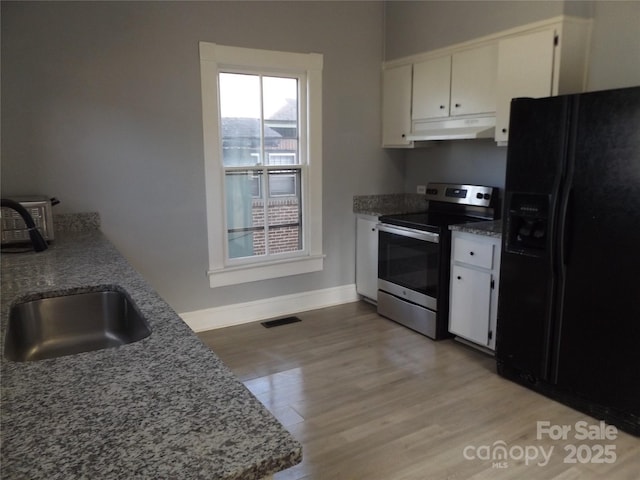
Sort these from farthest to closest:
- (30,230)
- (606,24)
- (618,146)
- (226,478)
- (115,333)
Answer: (606,24) < (30,230) < (618,146) < (115,333) < (226,478)

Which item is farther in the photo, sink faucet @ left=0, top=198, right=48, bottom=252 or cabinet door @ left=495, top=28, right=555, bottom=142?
cabinet door @ left=495, top=28, right=555, bottom=142

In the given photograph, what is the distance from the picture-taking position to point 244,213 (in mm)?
3867

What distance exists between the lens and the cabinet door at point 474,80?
330 cm

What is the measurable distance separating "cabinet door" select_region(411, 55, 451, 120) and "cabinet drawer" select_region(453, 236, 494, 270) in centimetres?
105

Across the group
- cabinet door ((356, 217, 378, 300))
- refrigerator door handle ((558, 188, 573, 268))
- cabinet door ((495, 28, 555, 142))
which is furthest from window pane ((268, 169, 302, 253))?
refrigerator door handle ((558, 188, 573, 268))

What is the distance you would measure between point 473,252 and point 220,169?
75.5 inches

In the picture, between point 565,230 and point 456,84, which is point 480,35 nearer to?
point 456,84

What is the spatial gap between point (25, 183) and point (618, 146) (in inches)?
131

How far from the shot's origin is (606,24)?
2.98 metres

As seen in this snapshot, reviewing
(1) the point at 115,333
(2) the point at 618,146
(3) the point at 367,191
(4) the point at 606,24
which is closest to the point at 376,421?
(1) the point at 115,333

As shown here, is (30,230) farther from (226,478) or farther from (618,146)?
(618,146)

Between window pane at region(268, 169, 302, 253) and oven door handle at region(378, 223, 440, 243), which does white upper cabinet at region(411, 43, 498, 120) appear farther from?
window pane at region(268, 169, 302, 253)

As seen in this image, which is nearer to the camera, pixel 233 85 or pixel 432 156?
pixel 233 85

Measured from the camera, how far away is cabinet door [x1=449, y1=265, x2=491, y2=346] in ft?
10.4
